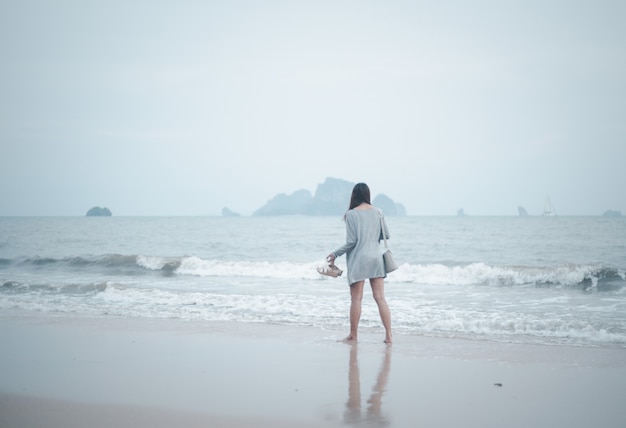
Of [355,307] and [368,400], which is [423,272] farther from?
[368,400]

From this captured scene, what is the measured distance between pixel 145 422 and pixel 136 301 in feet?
24.2

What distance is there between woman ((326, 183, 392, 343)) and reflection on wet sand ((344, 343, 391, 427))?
3.32 ft

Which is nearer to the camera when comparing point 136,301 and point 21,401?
point 21,401

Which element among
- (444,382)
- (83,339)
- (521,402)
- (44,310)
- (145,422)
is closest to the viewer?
(145,422)

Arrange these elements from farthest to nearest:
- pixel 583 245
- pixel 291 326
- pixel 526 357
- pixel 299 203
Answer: pixel 299 203, pixel 583 245, pixel 291 326, pixel 526 357

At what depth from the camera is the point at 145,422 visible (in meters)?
3.62

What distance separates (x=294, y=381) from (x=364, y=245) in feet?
7.20

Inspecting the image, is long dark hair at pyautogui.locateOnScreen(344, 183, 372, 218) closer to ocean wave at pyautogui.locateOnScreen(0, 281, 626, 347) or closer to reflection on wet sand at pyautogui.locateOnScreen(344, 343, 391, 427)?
reflection on wet sand at pyautogui.locateOnScreen(344, 343, 391, 427)

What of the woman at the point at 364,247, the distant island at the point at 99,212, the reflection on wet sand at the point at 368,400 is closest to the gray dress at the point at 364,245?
the woman at the point at 364,247

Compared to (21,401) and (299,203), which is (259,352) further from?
(299,203)

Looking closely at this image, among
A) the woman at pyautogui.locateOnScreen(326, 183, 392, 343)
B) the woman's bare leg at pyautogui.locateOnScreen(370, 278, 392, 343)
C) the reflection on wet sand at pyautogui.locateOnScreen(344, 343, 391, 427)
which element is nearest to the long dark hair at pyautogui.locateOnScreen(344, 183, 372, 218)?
the woman at pyautogui.locateOnScreen(326, 183, 392, 343)

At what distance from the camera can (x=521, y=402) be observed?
4055mm

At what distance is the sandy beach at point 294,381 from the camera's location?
147 inches

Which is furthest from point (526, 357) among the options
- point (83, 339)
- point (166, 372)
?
point (83, 339)
